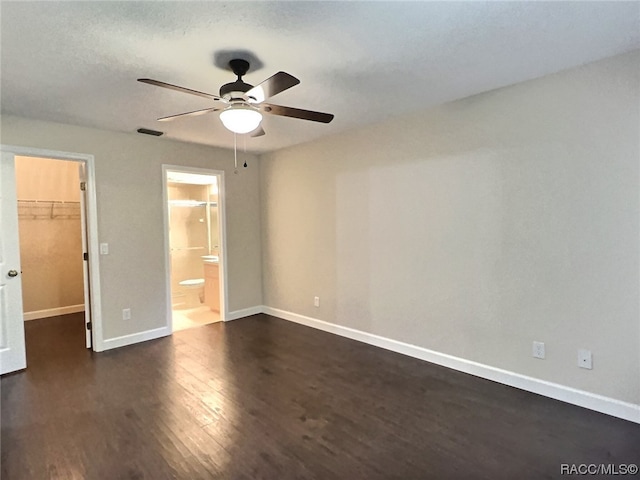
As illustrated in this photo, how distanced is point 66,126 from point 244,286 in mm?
2785

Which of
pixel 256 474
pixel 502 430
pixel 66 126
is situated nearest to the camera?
pixel 256 474

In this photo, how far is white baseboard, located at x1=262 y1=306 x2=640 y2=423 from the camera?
2.41 metres

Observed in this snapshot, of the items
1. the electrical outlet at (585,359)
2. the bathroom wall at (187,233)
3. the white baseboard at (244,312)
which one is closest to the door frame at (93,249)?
the white baseboard at (244,312)

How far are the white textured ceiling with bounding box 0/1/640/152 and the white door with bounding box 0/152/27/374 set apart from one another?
65 cm

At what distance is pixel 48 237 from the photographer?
5.39 metres

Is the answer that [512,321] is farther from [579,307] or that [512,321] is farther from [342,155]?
[342,155]

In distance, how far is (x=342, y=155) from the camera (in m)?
4.15

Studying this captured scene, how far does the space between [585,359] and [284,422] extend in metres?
2.13

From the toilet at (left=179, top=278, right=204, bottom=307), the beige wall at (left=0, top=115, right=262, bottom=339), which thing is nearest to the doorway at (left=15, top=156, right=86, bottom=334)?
the toilet at (left=179, top=278, right=204, bottom=307)

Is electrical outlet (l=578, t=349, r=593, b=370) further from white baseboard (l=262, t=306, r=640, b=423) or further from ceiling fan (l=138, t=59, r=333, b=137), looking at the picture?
ceiling fan (l=138, t=59, r=333, b=137)

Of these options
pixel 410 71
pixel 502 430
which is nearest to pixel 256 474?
pixel 502 430

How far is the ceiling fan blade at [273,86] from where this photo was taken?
189 cm

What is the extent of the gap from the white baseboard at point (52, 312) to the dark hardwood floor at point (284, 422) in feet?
6.56

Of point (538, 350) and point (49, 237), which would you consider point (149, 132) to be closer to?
point (49, 237)
